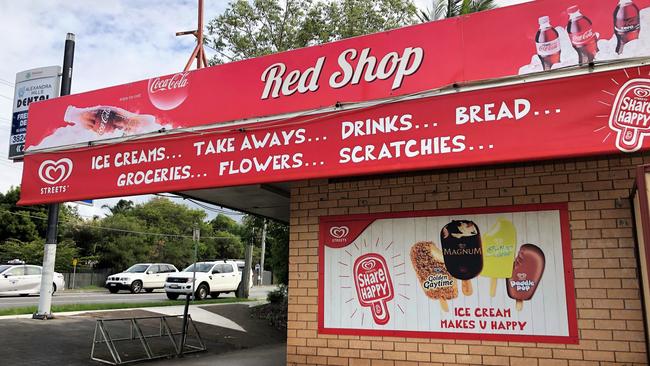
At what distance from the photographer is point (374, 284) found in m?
6.57

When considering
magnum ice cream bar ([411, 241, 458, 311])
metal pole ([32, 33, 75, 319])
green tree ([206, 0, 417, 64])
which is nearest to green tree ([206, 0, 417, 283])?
green tree ([206, 0, 417, 64])

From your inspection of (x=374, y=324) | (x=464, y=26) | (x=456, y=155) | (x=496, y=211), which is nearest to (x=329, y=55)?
(x=464, y=26)

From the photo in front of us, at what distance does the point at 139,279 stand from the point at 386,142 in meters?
25.7

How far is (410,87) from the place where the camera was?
5.92 meters

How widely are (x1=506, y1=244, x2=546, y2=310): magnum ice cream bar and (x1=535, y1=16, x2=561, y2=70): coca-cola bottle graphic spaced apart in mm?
1969

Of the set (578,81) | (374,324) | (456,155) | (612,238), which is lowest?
(374,324)

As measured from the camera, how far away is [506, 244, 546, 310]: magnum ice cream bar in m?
5.80

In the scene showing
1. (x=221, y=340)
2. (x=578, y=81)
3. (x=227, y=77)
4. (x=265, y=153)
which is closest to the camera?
(x=578, y=81)

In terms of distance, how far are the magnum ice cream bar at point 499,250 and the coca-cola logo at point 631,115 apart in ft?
5.21

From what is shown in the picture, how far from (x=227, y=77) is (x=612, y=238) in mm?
4889

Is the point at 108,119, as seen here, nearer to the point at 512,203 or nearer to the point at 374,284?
the point at 374,284

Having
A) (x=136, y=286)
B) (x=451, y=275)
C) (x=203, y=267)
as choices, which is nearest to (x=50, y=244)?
(x=451, y=275)

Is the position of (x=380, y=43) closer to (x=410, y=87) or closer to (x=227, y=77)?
(x=410, y=87)

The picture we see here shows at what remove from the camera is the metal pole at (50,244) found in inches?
492
